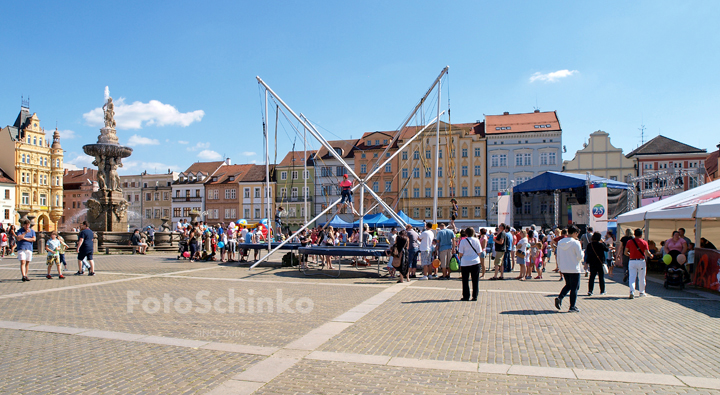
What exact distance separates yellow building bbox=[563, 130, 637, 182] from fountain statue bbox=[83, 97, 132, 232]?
4956 cm

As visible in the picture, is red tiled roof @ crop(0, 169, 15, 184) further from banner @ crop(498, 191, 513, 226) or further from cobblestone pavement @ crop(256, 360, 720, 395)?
cobblestone pavement @ crop(256, 360, 720, 395)

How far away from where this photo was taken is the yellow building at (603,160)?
193 feet

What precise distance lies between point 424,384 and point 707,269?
11.5m

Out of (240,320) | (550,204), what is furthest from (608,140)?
(240,320)

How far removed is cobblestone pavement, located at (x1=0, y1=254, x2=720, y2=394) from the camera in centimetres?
511

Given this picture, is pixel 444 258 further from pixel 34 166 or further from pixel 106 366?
pixel 34 166

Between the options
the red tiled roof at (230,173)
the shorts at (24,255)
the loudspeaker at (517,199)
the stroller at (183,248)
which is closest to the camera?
the shorts at (24,255)

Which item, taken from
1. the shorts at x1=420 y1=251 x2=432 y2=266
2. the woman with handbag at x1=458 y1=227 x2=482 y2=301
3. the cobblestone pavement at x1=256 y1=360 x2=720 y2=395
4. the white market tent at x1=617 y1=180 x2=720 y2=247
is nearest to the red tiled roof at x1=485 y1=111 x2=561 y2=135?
the white market tent at x1=617 y1=180 x2=720 y2=247

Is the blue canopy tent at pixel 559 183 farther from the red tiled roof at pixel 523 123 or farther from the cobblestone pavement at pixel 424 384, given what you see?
the red tiled roof at pixel 523 123

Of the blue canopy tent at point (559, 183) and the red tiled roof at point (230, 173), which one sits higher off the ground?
the red tiled roof at point (230, 173)

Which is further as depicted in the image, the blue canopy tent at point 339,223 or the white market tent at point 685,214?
the blue canopy tent at point 339,223

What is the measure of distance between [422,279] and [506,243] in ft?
9.32

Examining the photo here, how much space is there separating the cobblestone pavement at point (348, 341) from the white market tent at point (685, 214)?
2749 millimetres

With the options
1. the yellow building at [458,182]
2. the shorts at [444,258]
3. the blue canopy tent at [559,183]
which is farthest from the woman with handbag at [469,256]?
the yellow building at [458,182]
